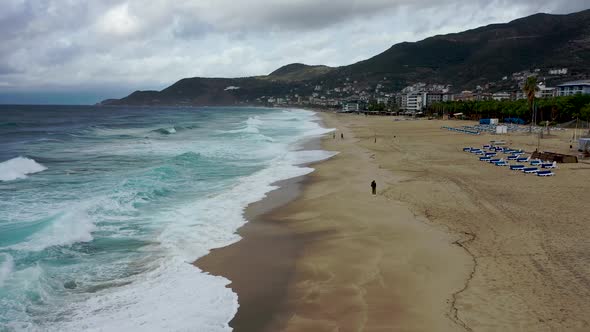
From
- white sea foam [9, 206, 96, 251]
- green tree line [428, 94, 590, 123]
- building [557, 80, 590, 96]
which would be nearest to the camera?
white sea foam [9, 206, 96, 251]

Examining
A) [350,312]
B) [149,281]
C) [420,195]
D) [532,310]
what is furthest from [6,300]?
[420,195]

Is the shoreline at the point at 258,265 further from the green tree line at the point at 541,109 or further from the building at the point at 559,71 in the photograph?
the building at the point at 559,71

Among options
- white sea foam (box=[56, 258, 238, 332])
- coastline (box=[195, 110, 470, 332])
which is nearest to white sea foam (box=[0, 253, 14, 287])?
white sea foam (box=[56, 258, 238, 332])

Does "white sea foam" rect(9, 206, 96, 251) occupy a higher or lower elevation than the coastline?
higher

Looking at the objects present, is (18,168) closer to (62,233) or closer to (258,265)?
(62,233)

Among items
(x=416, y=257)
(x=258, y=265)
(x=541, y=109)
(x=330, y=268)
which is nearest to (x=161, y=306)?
(x=258, y=265)

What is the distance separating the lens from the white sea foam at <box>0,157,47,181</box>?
1029 inches

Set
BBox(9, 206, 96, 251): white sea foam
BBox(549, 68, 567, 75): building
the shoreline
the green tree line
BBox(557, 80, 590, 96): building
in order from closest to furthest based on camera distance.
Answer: the shoreline < BBox(9, 206, 96, 251): white sea foam < the green tree line < BBox(557, 80, 590, 96): building < BBox(549, 68, 567, 75): building

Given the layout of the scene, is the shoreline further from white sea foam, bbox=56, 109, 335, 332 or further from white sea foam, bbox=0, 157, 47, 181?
white sea foam, bbox=0, 157, 47, 181

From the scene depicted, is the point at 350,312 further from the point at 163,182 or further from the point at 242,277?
the point at 163,182

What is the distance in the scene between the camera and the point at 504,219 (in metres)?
15.7

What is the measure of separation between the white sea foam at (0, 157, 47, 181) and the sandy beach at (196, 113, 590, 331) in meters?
15.7

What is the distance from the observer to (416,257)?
1255 centimetres

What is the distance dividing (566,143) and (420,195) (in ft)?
88.8
